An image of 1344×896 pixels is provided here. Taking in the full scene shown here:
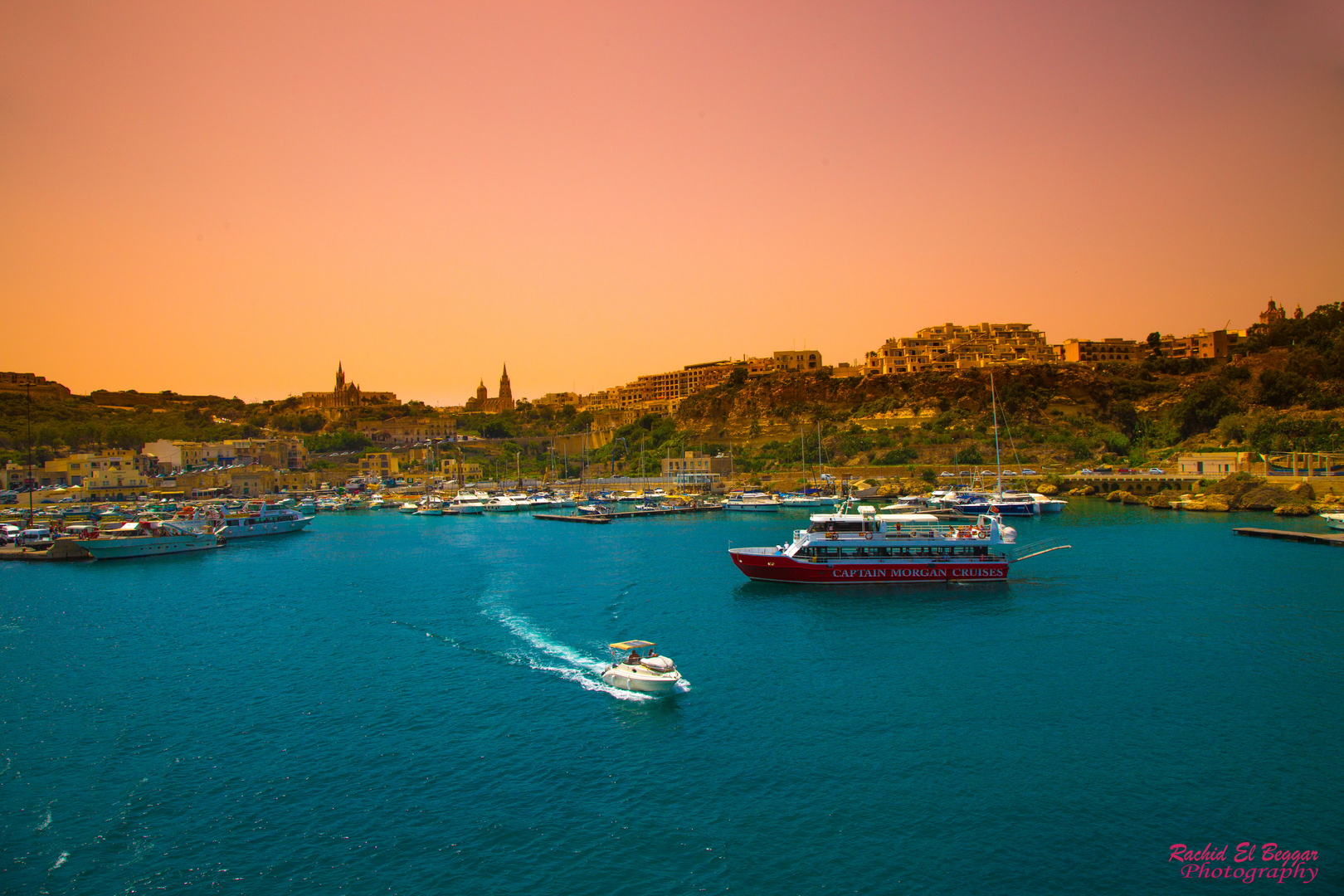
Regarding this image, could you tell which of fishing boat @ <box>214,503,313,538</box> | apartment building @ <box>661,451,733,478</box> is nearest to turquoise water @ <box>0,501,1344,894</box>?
fishing boat @ <box>214,503,313,538</box>

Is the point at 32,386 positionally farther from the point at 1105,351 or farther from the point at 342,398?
the point at 1105,351

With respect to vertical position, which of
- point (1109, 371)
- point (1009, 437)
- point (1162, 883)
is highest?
point (1109, 371)

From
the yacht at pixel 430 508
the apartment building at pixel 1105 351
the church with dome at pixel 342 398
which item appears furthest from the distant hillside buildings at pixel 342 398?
the apartment building at pixel 1105 351

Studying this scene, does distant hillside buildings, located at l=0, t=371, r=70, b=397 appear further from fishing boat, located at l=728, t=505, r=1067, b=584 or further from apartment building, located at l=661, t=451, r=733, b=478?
fishing boat, located at l=728, t=505, r=1067, b=584

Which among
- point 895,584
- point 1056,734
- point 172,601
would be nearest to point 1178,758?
point 1056,734

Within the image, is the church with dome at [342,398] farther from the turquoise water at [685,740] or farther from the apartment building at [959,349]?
the turquoise water at [685,740]

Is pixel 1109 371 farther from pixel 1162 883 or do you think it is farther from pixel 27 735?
pixel 27 735
